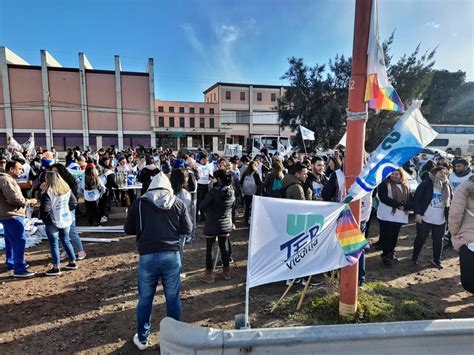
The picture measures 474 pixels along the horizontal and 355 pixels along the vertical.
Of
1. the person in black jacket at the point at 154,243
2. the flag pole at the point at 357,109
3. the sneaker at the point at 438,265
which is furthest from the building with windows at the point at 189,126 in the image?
the flag pole at the point at 357,109

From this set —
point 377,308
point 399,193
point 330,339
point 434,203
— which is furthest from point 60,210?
point 434,203

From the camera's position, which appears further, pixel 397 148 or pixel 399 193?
pixel 399 193

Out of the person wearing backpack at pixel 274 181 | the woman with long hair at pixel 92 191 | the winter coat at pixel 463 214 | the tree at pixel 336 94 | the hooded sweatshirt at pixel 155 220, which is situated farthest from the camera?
the tree at pixel 336 94

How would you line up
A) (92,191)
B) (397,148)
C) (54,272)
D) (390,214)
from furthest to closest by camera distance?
(92,191) < (390,214) < (54,272) < (397,148)

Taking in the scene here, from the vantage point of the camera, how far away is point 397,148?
2.80m

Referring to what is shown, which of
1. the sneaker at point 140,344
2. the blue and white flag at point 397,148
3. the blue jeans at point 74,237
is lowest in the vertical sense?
the sneaker at point 140,344

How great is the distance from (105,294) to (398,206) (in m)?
5.19

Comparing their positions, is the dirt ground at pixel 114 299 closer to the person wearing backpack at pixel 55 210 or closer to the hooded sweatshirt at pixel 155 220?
the person wearing backpack at pixel 55 210

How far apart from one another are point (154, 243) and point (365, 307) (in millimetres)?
2606

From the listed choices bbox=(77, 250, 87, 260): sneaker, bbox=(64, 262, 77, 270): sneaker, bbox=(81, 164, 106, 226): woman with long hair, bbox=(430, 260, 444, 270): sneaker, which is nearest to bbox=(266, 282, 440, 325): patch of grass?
bbox=(430, 260, 444, 270): sneaker

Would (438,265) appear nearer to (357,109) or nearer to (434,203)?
(434,203)

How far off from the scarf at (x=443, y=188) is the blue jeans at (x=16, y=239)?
7.23 m

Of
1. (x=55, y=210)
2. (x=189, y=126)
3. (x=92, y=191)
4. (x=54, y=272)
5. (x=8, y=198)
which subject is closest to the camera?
→ (x=8, y=198)

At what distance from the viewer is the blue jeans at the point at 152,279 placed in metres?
3.05
